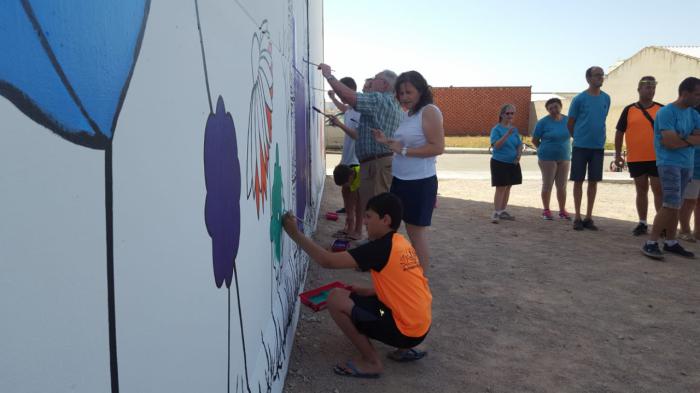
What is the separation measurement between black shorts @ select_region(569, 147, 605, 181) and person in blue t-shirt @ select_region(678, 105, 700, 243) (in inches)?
35.2

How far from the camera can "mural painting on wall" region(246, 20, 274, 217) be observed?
1931 mm

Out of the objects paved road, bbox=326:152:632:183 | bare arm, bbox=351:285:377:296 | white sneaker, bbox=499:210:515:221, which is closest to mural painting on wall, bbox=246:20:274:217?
bare arm, bbox=351:285:377:296

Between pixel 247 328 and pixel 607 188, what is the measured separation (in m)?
9.84

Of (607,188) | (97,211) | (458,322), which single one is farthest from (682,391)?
(607,188)

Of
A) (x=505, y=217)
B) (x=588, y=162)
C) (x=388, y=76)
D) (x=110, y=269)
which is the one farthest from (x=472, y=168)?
(x=110, y=269)

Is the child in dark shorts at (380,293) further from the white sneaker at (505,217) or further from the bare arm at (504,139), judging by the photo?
the white sneaker at (505,217)

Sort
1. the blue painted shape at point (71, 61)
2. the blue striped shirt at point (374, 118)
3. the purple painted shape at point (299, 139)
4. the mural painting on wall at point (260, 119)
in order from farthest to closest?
the blue striped shirt at point (374, 118)
the purple painted shape at point (299, 139)
the mural painting on wall at point (260, 119)
the blue painted shape at point (71, 61)

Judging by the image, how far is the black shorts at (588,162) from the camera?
5.89 meters

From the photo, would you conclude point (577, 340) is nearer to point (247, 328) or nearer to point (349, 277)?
point (349, 277)

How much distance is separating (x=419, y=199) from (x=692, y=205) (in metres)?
3.83

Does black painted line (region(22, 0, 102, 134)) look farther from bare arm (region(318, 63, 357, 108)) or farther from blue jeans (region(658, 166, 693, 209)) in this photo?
blue jeans (region(658, 166, 693, 209))

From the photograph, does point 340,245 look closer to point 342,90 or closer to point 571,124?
point 342,90

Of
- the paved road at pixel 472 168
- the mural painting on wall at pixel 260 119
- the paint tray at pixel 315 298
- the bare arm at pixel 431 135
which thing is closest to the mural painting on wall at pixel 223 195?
the mural painting on wall at pixel 260 119

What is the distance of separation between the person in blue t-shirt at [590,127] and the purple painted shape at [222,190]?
5288 mm
